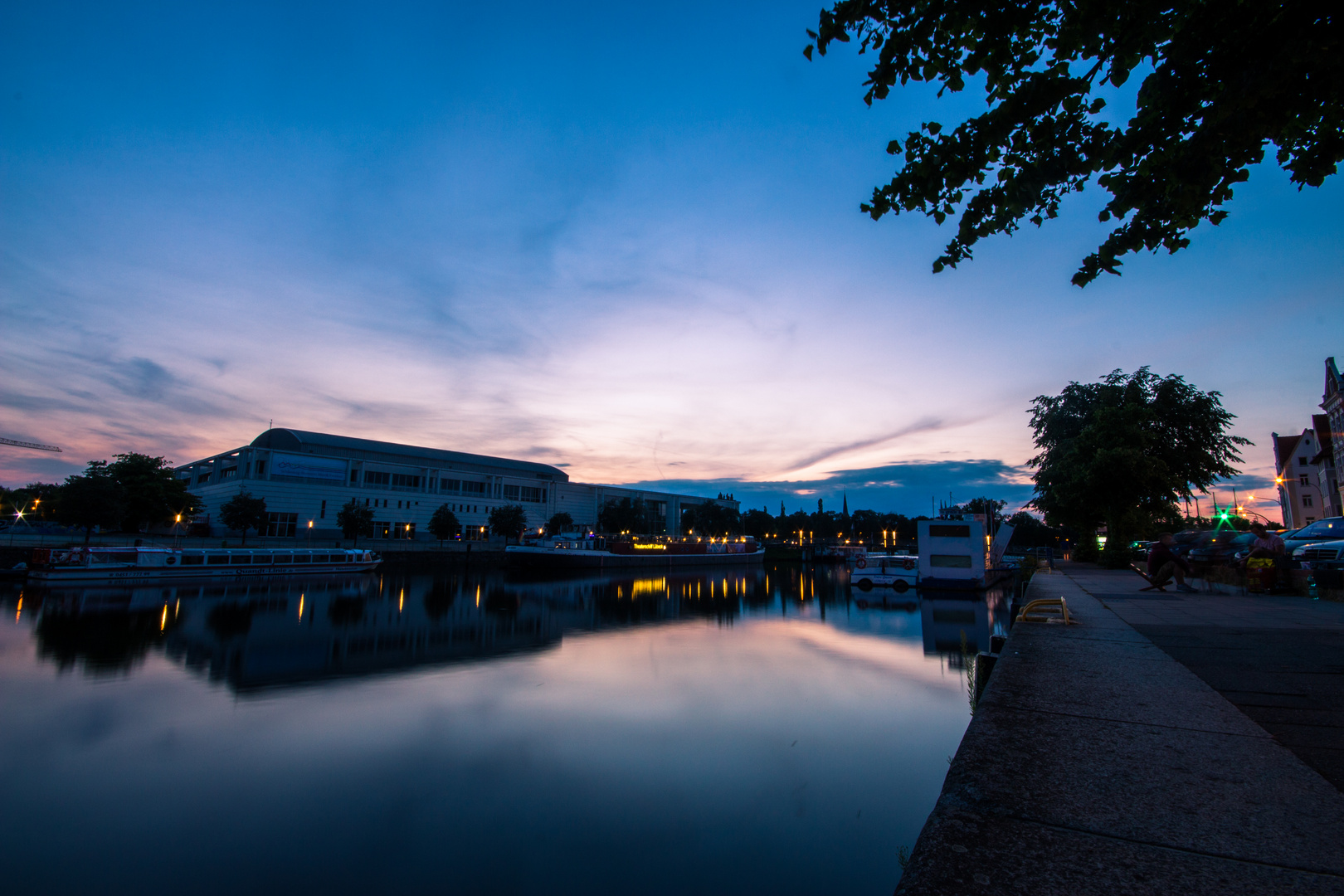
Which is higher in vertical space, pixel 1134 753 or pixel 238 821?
pixel 1134 753

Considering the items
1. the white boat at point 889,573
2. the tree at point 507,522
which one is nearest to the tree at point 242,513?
the tree at point 507,522

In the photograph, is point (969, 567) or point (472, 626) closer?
point (472, 626)

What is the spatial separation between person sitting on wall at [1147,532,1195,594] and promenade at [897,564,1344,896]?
12.0 m

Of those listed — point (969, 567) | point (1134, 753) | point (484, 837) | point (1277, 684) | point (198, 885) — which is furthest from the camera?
point (969, 567)

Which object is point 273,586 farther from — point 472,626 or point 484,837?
point 484,837

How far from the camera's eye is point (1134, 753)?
13.5ft

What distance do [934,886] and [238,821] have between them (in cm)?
893

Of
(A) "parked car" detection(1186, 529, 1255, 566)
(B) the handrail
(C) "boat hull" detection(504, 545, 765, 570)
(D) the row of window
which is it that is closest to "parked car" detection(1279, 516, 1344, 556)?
(A) "parked car" detection(1186, 529, 1255, 566)

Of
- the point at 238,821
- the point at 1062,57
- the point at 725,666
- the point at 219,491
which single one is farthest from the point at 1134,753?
the point at 219,491

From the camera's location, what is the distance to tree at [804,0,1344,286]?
487 centimetres

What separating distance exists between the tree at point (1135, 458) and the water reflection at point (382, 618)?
6473 mm

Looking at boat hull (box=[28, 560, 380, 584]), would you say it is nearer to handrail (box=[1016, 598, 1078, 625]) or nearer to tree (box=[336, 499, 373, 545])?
tree (box=[336, 499, 373, 545])

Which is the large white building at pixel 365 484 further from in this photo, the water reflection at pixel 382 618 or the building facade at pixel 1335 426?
the building facade at pixel 1335 426

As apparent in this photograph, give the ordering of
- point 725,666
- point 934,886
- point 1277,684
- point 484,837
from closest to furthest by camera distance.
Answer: point 934,886
point 1277,684
point 484,837
point 725,666
